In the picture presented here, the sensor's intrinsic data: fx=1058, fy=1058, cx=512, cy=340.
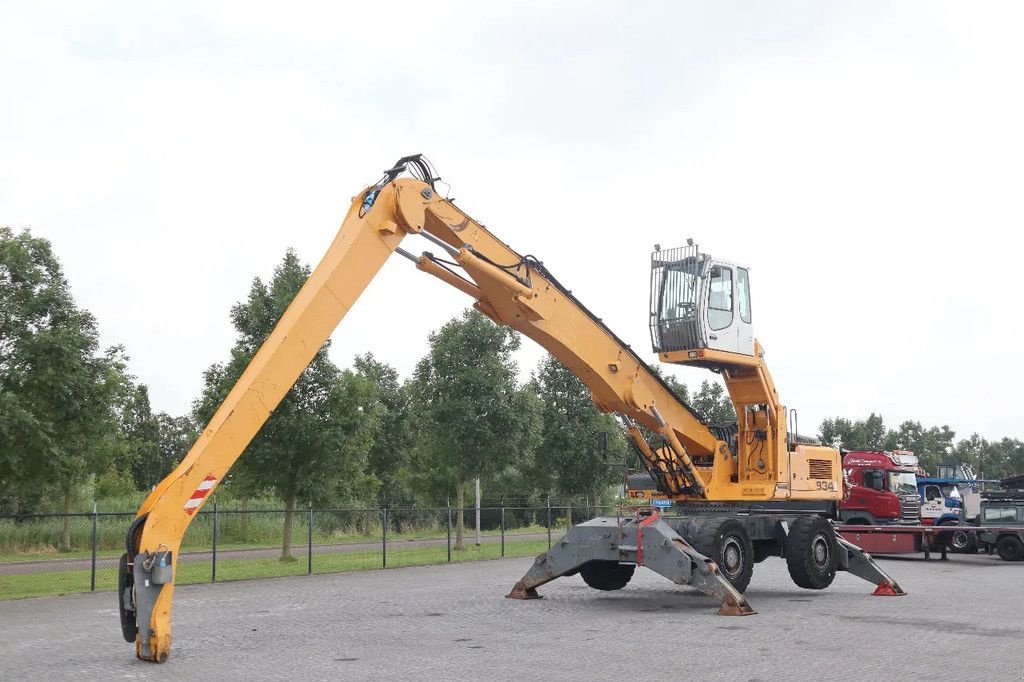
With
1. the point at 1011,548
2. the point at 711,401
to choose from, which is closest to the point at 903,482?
the point at 1011,548

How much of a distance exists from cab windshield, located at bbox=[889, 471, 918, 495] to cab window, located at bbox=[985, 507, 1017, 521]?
16.9ft

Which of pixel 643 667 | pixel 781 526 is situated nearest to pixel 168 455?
pixel 781 526

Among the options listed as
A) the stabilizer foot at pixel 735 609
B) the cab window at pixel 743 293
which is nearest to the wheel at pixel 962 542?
the cab window at pixel 743 293

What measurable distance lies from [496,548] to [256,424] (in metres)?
Result: 25.0

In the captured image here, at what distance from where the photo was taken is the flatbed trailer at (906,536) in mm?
29297

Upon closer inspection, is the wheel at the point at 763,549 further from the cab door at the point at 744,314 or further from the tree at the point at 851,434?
the tree at the point at 851,434

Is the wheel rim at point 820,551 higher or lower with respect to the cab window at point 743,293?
lower

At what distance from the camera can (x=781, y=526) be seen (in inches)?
752

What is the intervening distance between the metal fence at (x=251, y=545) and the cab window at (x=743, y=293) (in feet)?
38.6

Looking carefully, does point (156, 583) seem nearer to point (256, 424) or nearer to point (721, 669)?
point (256, 424)

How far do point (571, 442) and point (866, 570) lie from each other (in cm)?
2361

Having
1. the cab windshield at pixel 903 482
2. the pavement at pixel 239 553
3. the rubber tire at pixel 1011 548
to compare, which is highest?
the cab windshield at pixel 903 482

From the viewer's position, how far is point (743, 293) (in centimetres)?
1895

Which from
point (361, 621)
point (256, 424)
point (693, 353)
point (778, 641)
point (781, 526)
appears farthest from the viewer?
point (781, 526)
